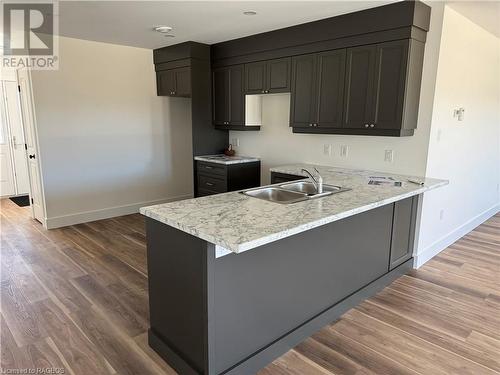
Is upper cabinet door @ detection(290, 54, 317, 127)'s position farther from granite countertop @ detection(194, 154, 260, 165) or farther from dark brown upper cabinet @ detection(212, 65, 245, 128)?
granite countertop @ detection(194, 154, 260, 165)

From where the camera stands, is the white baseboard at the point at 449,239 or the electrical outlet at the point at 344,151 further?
the electrical outlet at the point at 344,151

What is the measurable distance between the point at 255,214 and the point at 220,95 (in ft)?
10.7

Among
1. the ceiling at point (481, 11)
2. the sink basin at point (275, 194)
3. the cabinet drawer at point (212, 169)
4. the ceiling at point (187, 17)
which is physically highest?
the ceiling at point (481, 11)

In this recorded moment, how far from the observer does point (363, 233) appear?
9.11ft

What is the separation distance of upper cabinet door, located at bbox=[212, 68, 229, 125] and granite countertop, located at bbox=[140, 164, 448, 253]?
2584 millimetres

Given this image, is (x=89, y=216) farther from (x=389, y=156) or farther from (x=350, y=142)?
(x=389, y=156)

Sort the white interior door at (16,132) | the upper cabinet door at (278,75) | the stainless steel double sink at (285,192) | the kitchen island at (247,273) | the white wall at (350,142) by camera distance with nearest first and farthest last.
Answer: the kitchen island at (247,273) → the stainless steel double sink at (285,192) → the white wall at (350,142) → the upper cabinet door at (278,75) → the white interior door at (16,132)

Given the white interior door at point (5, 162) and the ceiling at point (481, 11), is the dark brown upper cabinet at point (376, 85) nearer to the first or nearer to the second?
the ceiling at point (481, 11)

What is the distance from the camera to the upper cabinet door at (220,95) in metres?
4.80

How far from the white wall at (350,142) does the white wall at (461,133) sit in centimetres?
8

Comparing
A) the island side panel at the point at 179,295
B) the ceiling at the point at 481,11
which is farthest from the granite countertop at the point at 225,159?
the ceiling at the point at 481,11

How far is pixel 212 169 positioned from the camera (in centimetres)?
474

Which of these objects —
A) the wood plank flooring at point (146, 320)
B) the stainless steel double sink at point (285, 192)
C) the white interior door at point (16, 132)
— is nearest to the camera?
the wood plank flooring at point (146, 320)

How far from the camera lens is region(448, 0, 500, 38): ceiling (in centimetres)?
307
